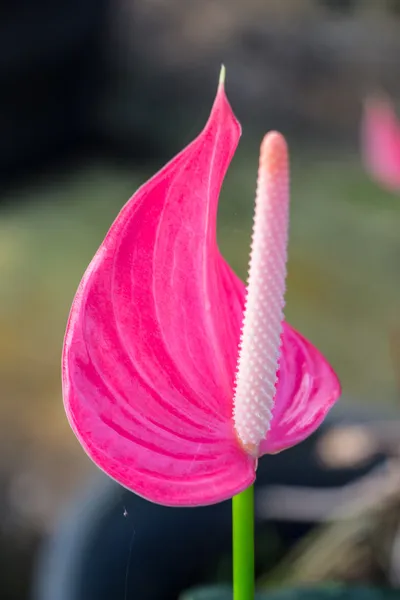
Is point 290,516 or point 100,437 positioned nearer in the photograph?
point 100,437

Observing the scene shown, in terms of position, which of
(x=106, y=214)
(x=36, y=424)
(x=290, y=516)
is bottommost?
(x=36, y=424)

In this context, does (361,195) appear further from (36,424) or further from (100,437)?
(100,437)

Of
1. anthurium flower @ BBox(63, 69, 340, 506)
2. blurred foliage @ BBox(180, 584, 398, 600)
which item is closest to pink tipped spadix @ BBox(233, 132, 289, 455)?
anthurium flower @ BBox(63, 69, 340, 506)

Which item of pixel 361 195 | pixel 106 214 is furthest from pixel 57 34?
pixel 361 195

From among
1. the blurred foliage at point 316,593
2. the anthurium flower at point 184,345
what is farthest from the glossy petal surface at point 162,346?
the blurred foliage at point 316,593

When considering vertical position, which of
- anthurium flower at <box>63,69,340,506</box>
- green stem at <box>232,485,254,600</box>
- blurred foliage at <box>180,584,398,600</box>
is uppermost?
anthurium flower at <box>63,69,340,506</box>

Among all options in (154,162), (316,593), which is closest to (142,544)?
(316,593)

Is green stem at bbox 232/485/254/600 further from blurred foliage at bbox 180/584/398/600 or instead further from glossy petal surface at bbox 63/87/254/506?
blurred foliage at bbox 180/584/398/600
